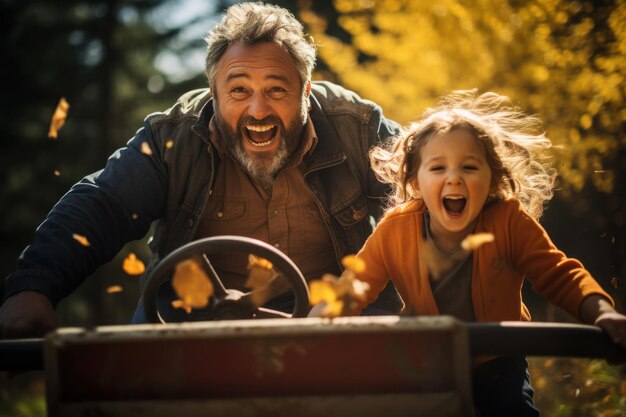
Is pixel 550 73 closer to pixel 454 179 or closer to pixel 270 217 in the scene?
pixel 270 217

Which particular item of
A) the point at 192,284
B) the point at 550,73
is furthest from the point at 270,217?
the point at 550,73

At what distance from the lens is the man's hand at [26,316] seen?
2441mm

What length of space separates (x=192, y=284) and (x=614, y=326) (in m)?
1.27

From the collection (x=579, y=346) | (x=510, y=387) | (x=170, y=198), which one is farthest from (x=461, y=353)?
(x=170, y=198)

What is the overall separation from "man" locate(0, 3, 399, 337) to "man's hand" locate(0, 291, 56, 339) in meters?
0.80

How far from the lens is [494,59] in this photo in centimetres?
546

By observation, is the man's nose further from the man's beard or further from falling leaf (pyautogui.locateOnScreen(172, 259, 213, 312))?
falling leaf (pyautogui.locateOnScreen(172, 259, 213, 312))

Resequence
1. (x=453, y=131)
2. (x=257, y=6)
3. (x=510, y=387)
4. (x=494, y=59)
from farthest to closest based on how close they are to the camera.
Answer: (x=494, y=59)
(x=257, y=6)
(x=453, y=131)
(x=510, y=387)

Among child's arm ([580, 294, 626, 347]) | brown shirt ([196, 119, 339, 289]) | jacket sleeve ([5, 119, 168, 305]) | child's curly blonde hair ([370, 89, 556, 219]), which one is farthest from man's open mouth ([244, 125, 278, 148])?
child's arm ([580, 294, 626, 347])

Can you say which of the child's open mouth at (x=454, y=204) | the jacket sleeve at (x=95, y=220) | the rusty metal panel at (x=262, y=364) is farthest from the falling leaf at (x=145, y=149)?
the rusty metal panel at (x=262, y=364)

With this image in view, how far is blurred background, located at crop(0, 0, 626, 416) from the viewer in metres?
4.62

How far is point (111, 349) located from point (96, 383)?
0.10 meters

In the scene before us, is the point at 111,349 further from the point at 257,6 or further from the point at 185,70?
the point at 185,70

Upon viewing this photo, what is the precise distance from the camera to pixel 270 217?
362cm
